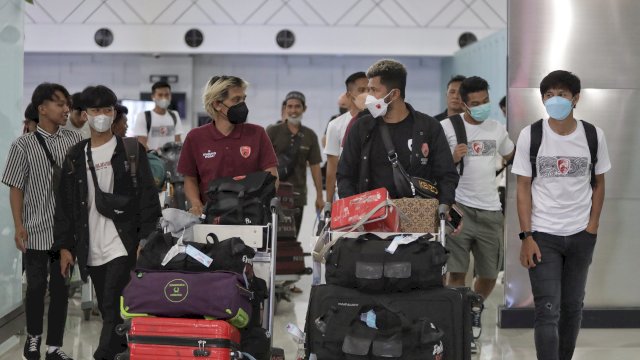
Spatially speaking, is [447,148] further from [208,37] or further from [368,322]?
[208,37]

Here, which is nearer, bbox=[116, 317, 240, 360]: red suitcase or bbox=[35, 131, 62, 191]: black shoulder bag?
bbox=[116, 317, 240, 360]: red suitcase

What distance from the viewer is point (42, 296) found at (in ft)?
17.6

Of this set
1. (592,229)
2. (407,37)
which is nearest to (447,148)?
(592,229)

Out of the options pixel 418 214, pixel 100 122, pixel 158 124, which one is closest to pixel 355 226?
pixel 418 214

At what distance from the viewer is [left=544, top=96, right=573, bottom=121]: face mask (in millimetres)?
4676

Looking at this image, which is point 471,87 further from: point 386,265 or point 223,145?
point 386,265

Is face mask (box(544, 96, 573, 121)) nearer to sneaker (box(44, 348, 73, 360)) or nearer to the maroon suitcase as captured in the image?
sneaker (box(44, 348, 73, 360))

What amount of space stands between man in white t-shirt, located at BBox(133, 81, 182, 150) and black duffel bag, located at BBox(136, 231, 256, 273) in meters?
4.97

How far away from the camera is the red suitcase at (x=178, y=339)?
13.0 ft

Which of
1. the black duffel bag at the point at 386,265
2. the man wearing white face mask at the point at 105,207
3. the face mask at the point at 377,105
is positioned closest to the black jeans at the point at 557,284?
the black duffel bag at the point at 386,265

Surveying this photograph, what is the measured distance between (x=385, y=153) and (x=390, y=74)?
0.40 m

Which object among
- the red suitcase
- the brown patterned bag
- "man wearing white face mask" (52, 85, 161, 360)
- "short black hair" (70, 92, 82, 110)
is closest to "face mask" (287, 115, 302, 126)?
"short black hair" (70, 92, 82, 110)

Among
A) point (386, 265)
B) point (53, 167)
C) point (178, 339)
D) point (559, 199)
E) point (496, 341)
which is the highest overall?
point (53, 167)

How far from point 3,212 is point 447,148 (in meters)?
3.09
